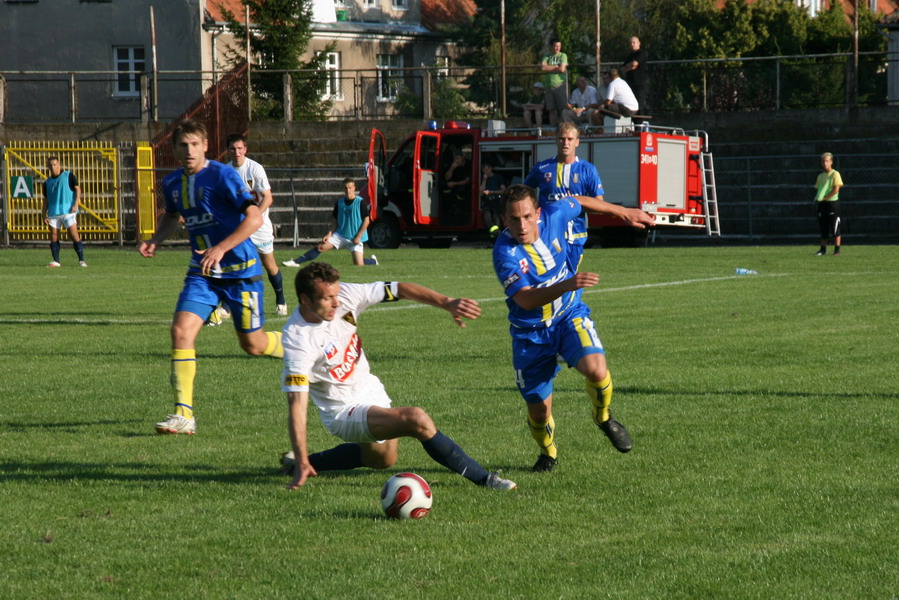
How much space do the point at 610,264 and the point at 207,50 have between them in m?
25.9

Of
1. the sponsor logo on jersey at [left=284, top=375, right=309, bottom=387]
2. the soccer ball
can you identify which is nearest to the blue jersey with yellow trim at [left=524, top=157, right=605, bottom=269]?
the sponsor logo on jersey at [left=284, top=375, right=309, bottom=387]

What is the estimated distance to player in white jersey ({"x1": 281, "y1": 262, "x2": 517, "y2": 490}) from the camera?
5.81 meters

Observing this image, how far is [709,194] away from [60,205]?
1493 centimetres

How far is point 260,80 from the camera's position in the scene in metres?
37.1

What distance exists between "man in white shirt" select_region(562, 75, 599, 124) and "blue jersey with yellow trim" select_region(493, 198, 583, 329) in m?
21.4

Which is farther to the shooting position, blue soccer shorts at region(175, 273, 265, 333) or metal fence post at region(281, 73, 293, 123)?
metal fence post at region(281, 73, 293, 123)

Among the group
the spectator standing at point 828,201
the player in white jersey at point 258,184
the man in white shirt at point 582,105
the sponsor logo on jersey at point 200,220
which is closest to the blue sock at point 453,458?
the sponsor logo on jersey at point 200,220

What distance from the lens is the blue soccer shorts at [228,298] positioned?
8445 mm

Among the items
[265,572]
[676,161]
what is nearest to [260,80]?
[676,161]

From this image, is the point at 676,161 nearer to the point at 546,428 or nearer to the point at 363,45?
the point at 546,428

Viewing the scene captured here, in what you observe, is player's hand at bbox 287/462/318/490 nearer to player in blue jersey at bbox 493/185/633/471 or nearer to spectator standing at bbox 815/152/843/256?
player in blue jersey at bbox 493/185/633/471

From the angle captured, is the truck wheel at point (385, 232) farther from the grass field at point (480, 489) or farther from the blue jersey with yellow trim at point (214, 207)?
the blue jersey with yellow trim at point (214, 207)

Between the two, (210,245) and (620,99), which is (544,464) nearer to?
(210,245)

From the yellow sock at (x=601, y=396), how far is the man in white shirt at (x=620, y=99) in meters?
21.2
